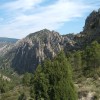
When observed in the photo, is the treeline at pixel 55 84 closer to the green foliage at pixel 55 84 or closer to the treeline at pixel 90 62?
the green foliage at pixel 55 84

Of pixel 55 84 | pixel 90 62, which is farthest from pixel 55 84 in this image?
pixel 90 62

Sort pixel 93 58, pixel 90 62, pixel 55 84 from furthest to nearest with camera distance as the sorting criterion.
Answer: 1. pixel 90 62
2. pixel 93 58
3. pixel 55 84

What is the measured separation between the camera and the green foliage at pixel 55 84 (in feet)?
148

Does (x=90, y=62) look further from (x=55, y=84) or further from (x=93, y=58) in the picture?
(x=55, y=84)

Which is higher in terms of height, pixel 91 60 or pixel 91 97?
pixel 91 60

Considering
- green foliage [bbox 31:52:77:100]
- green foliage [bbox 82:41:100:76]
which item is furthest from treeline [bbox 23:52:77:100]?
green foliage [bbox 82:41:100:76]

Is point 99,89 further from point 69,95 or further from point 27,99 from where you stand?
point 27,99

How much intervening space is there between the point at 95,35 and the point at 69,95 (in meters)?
105

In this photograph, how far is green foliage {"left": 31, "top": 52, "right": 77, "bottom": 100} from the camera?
45188 mm

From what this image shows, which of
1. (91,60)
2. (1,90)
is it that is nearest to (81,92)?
(91,60)

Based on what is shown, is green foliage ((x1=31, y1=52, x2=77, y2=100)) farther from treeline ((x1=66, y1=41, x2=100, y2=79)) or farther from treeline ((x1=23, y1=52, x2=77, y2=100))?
treeline ((x1=66, y1=41, x2=100, y2=79))

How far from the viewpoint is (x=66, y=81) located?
46.2 m

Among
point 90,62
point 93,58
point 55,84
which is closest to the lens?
point 55,84

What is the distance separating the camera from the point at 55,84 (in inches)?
1821
